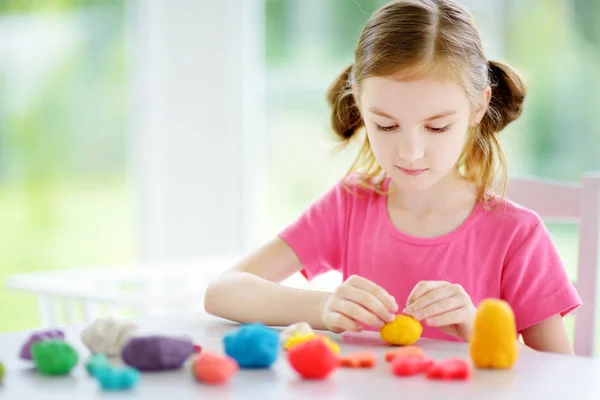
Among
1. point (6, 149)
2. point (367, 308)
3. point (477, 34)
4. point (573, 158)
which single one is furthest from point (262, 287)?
point (6, 149)

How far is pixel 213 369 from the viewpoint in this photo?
2.24ft

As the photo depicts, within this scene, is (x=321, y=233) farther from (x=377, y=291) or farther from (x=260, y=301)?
(x=377, y=291)

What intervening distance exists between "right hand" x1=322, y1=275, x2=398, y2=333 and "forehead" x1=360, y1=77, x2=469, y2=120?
209 mm

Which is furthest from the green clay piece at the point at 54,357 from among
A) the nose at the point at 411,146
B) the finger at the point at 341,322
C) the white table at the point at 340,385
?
the nose at the point at 411,146

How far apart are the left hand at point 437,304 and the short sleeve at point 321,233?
38 centimetres

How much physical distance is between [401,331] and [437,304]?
0.05 metres

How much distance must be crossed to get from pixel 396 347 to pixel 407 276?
345mm

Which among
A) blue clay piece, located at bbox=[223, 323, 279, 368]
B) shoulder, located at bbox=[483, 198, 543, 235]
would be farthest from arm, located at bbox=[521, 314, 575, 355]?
blue clay piece, located at bbox=[223, 323, 279, 368]

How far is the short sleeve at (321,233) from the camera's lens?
1.22 meters

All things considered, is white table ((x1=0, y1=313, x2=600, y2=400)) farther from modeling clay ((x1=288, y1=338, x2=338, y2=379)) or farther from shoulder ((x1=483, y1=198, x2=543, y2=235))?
shoulder ((x1=483, y1=198, x2=543, y2=235))

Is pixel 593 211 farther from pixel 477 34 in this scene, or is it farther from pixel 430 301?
pixel 430 301

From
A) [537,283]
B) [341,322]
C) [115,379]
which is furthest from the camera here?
[537,283]

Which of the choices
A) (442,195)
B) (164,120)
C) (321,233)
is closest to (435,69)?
(442,195)

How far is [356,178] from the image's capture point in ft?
4.17
